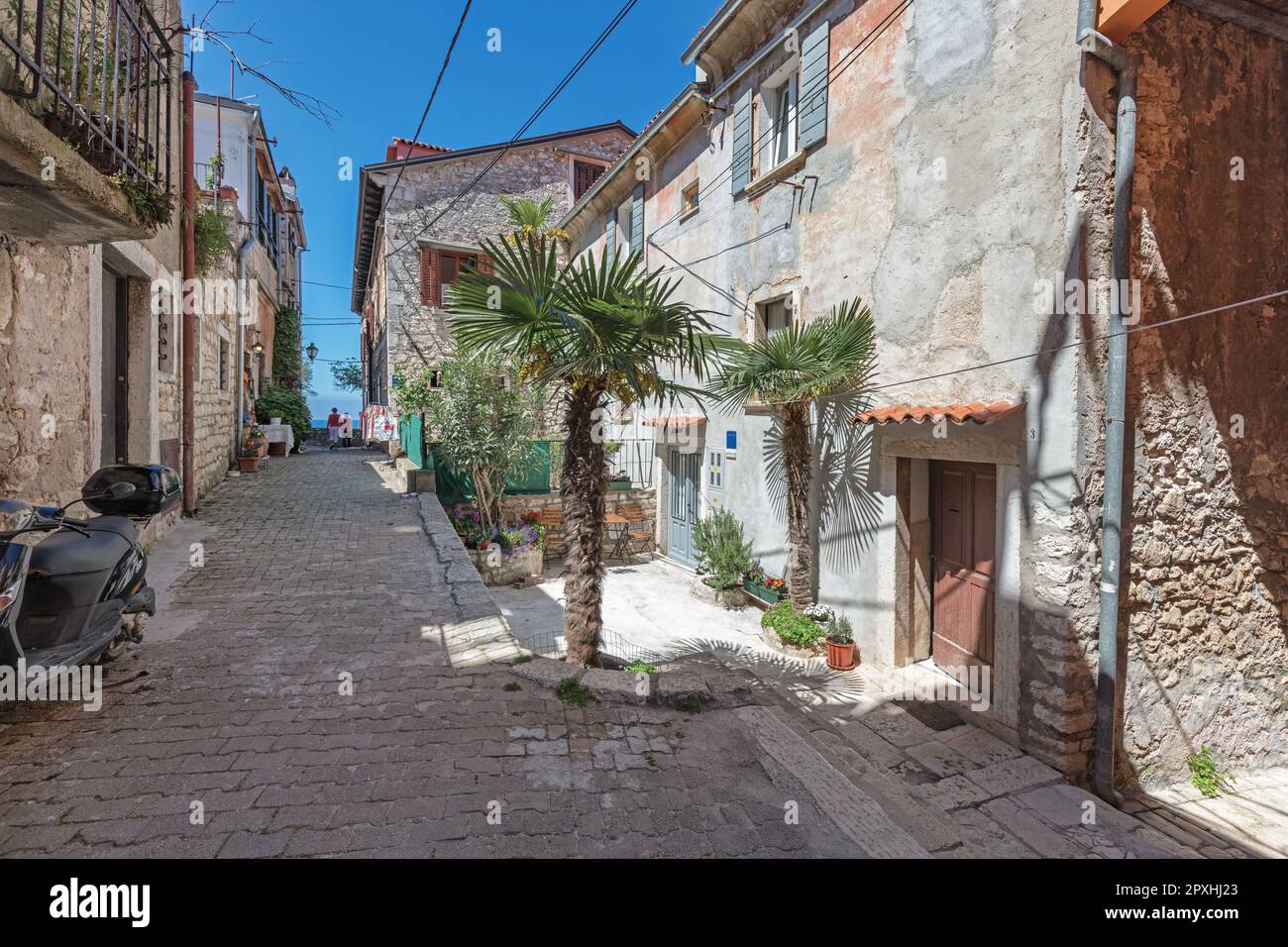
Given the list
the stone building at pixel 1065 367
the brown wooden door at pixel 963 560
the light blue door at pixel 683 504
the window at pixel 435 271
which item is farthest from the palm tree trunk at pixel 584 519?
the window at pixel 435 271

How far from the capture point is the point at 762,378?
720 cm

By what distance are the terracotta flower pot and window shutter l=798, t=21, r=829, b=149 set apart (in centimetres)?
606

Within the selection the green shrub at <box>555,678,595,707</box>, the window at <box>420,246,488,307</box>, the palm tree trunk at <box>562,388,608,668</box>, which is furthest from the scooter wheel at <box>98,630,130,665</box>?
the window at <box>420,246,488,307</box>

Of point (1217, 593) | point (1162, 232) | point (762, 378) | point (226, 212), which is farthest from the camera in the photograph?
point (226, 212)

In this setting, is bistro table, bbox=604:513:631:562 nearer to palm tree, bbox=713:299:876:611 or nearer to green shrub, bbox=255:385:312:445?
palm tree, bbox=713:299:876:611

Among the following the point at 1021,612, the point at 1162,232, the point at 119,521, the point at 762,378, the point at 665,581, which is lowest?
the point at 665,581

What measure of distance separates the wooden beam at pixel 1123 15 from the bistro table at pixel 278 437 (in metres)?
17.3

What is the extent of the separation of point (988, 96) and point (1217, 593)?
474 cm

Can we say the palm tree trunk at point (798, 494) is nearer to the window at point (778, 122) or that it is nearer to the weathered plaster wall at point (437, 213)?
the window at point (778, 122)

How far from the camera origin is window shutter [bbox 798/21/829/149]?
755cm

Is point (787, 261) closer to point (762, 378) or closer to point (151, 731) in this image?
point (762, 378)

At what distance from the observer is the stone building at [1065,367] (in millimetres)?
4715

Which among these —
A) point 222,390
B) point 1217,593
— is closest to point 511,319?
point 1217,593

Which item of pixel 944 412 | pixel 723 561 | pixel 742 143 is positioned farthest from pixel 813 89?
pixel 723 561
